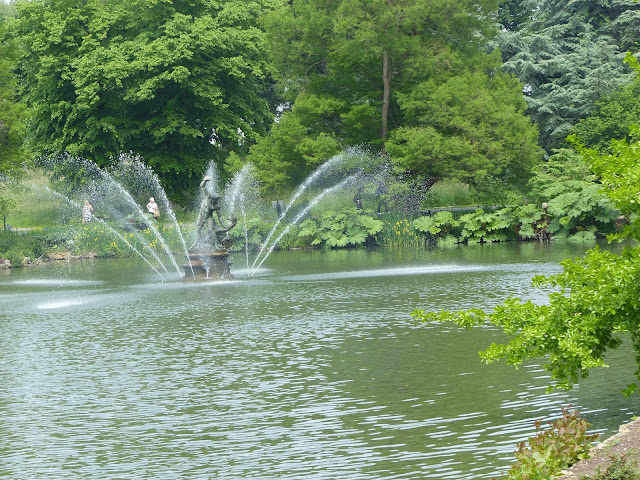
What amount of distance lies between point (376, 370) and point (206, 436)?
3.29 meters

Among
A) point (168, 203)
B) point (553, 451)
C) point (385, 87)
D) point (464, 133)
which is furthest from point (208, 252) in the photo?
point (553, 451)

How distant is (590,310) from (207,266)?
18357 mm

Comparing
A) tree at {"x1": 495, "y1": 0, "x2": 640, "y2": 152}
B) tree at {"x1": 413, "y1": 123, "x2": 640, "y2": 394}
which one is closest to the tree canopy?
tree at {"x1": 413, "y1": 123, "x2": 640, "y2": 394}

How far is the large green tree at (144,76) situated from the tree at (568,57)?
12.8 metres

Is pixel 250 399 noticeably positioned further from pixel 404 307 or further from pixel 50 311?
pixel 50 311

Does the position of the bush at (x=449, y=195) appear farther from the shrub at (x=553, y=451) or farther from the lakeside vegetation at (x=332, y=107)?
the shrub at (x=553, y=451)

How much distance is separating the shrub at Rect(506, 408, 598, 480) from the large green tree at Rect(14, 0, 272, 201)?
1558 inches

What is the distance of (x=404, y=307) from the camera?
18.8m

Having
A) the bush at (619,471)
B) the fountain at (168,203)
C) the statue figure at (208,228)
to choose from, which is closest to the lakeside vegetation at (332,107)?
the fountain at (168,203)

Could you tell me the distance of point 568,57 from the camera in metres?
48.5

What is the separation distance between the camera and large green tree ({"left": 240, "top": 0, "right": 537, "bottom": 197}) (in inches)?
1511

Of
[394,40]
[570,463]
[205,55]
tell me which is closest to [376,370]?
[570,463]

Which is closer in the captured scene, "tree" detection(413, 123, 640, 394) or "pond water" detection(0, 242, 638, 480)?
"tree" detection(413, 123, 640, 394)

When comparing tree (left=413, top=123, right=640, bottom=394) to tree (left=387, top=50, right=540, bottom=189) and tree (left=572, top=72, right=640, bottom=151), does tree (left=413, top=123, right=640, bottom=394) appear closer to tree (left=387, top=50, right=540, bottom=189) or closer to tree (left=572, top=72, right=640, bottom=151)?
tree (left=387, top=50, right=540, bottom=189)
